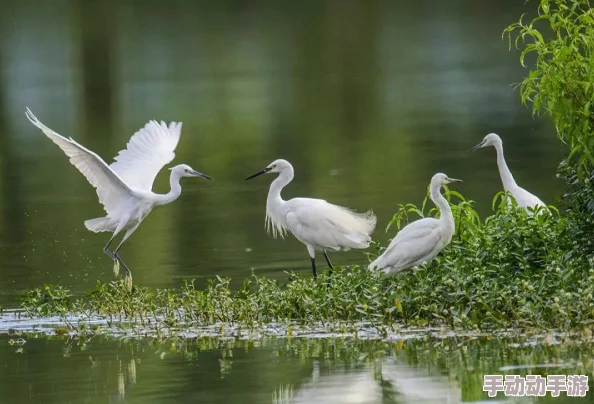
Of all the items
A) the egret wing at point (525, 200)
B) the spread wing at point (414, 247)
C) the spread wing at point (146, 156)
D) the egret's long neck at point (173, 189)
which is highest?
the spread wing at point (146, 156)

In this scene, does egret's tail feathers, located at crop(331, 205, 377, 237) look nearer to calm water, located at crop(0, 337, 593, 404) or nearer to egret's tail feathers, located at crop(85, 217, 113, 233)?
egret's tail feathers, located at crop(85, 217, 113, 233)

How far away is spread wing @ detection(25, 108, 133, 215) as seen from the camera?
12047mm

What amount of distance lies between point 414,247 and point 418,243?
0.14ft

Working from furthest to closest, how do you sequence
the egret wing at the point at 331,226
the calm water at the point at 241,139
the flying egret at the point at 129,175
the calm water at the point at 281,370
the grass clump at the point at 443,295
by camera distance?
the flying egret at the point at 129,175, the egret wing at the point at 331,226, the grass clump at the point at 443,295, the calm water at the point at 241,139, the calm water at the point at 281,370

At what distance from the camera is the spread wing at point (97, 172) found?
12047mm

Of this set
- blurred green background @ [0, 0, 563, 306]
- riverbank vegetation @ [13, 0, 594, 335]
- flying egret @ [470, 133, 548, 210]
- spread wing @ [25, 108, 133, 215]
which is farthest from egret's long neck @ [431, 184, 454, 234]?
spread wing @ [25, 108, 133, 215]

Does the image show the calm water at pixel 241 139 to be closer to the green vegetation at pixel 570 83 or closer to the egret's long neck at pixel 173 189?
the egret's long neck at pixel 173 189

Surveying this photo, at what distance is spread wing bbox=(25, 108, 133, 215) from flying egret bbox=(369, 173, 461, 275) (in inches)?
115

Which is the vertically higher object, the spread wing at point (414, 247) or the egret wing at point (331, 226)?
the egret wing at point (331, 226)

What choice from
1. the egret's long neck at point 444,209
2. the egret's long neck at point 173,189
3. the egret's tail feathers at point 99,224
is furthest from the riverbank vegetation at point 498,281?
the egret's long neck at point 173,189

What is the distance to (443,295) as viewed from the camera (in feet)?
31.3

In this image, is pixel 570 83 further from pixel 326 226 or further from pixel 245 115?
pixel 245 115

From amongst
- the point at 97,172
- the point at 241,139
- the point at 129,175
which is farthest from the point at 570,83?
the point at 241,139

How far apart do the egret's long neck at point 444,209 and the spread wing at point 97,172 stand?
2.98 m
